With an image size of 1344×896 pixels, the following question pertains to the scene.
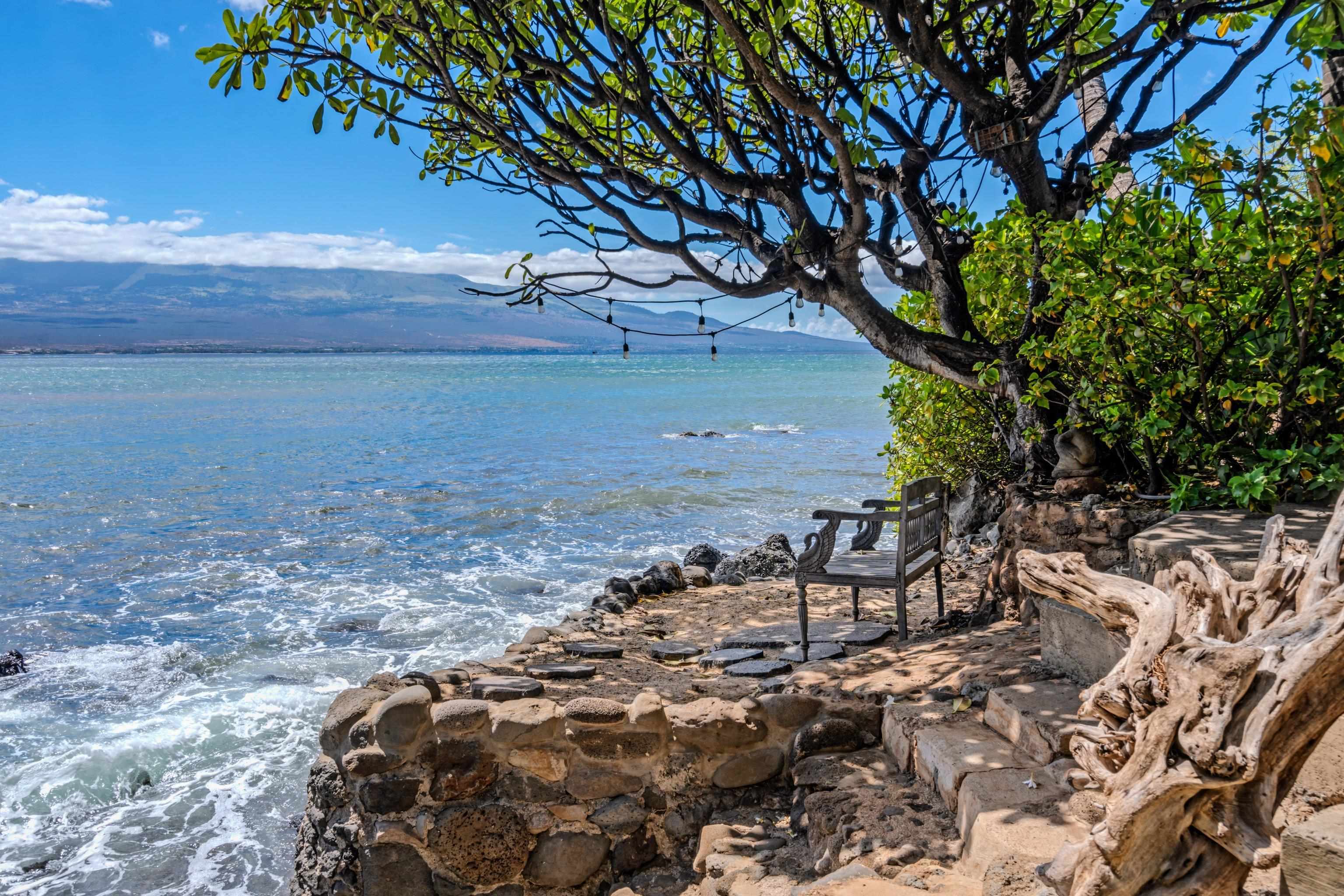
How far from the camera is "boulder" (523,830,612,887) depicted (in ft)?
13.6

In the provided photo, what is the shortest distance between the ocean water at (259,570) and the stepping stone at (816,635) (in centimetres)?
269

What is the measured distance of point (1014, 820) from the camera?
2.89 meters

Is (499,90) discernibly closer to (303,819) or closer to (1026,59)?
(1026,59)

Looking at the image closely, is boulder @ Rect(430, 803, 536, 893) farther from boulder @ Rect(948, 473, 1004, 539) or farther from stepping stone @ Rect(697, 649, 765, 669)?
boulder @ Rect(948, 473, 1004, 539)

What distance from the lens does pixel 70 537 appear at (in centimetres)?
1363

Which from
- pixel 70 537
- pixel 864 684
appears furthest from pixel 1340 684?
pixel 70 537

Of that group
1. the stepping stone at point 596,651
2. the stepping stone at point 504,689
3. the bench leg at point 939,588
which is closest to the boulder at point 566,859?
the stepping stone at point 504,689

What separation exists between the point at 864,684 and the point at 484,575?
23.1 feet

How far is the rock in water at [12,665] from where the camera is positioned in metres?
7.97

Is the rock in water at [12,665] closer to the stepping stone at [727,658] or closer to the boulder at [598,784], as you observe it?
the stepping stone at [727,658]

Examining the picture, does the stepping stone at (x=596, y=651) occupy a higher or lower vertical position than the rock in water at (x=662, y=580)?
higher

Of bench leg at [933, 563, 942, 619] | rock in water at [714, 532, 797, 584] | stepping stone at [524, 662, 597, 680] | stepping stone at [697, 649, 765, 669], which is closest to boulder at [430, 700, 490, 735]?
stepping stone at [524, 662, 597, 680]

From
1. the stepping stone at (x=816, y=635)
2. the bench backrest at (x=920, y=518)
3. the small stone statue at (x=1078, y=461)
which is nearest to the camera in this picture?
the small stone statue at (x=1078, y=461)

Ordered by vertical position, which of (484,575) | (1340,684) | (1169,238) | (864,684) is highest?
(1169,238)
